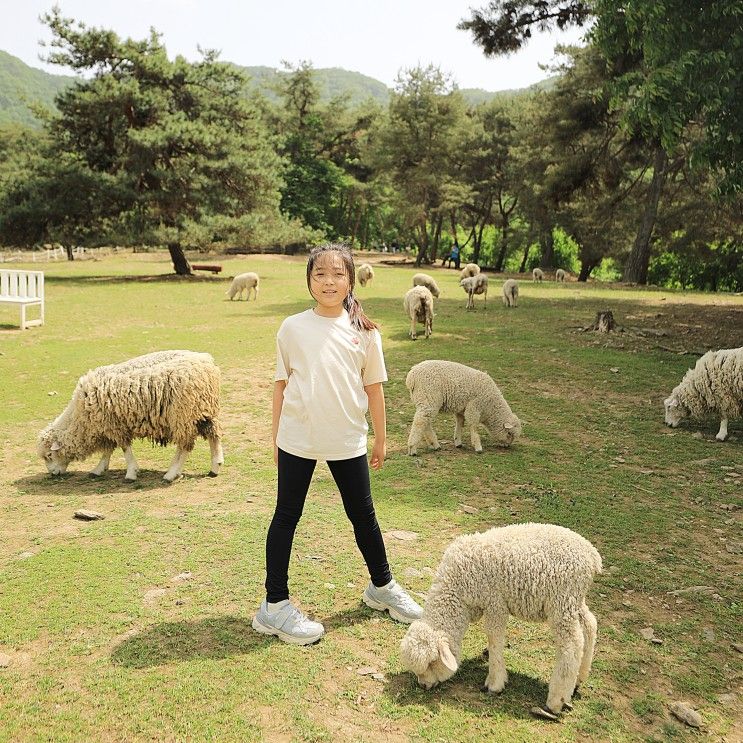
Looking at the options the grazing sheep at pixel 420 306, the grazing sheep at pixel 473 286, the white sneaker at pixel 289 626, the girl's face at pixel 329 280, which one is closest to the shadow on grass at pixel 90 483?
the white sneaker at pixel 289 626

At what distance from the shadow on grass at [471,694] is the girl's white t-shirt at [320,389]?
1308 mm

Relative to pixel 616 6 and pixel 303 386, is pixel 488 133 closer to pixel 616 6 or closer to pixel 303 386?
pixel 616 6

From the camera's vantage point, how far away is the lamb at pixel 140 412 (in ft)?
21.9

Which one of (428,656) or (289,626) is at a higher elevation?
(428,656)

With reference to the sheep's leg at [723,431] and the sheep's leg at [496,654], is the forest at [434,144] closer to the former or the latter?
the sheep's leg at [723,431]

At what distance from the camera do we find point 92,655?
3.91m

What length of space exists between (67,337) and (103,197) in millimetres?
15597

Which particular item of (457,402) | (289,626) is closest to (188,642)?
(289,626)

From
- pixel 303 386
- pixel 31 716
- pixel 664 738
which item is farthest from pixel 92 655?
pixel 664 738

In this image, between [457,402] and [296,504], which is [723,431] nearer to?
[457,402]

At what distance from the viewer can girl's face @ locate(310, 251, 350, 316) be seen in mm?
3928

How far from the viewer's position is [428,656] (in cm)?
348

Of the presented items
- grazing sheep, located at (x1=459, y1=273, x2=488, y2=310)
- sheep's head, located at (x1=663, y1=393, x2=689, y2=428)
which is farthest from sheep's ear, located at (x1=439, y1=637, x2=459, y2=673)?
grazing sheep, located at (x1=459, y1=273, x2=488, y2=310)

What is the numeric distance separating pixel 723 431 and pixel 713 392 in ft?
1.68
